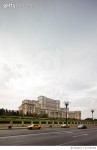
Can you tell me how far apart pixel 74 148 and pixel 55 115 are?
9686 centimetres

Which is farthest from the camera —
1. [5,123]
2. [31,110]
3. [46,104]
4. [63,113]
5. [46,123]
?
[63,113]

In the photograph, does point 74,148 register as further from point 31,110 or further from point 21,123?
point 31,110

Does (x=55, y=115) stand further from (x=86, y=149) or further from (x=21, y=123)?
(x=86, y=149)

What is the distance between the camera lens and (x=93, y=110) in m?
59.0

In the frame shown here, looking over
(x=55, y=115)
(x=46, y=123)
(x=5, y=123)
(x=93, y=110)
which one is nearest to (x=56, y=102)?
(x=55, y=115)

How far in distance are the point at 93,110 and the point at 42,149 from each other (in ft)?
180

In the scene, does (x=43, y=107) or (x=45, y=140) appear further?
(x=43, y=107)

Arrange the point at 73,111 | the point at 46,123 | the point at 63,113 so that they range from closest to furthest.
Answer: the point at 46,123 < the point at 63,113 < the point at 73,111

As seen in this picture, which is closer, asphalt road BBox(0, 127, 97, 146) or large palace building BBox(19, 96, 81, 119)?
asphalt road BBox(0, 127, 97, 146)

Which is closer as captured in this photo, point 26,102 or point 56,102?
point 26,102

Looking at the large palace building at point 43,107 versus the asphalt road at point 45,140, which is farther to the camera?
the large palace building at point 43,107

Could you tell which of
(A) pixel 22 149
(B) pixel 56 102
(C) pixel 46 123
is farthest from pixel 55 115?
(A) pixel 22 149

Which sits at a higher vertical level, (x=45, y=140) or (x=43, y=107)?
(x=43, y=107)

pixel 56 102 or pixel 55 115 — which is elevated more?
pixel 56 102
